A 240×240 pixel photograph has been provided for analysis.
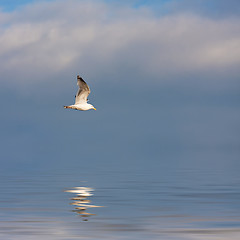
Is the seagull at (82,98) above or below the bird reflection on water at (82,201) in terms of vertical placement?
above

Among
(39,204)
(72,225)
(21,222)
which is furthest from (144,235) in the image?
(39,204)

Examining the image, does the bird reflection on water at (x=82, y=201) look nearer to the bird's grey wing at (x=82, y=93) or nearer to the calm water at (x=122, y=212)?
the calm water at (x=122, y=212)

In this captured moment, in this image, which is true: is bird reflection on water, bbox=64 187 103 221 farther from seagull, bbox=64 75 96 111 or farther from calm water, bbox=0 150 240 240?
seagull, bbox=64 75 96 111

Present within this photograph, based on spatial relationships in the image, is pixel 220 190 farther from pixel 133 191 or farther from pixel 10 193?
pixel 10 193

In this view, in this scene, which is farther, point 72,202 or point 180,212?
point 72,202

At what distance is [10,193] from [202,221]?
83.2ft

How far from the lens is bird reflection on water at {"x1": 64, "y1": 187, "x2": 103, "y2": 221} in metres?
44.6

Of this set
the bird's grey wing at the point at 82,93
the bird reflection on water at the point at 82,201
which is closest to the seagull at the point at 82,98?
the bird's grey wing at the point at 82,93

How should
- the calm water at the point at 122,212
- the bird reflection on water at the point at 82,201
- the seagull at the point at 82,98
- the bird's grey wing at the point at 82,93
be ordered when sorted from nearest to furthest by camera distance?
the calm water at the point at 122,212, the bird reflection on water at the point at 82,201, the seagull at the point at 82,98, the bird's grey wing at the point at 82,93

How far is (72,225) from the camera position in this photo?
38938 mm

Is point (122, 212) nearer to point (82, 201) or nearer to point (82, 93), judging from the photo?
point (82, 201)

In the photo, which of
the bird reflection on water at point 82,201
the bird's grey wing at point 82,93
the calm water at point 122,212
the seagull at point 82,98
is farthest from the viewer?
the bird's grey wing at point 82,93

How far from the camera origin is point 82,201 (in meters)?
53.1

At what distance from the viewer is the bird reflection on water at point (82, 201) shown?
44.6 metres
